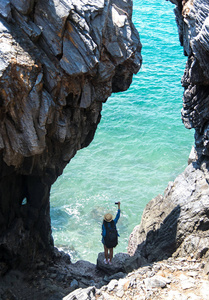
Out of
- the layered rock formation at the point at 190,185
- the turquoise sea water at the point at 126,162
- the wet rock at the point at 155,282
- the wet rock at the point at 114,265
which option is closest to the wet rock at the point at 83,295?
the wet rock at the point at 155,282

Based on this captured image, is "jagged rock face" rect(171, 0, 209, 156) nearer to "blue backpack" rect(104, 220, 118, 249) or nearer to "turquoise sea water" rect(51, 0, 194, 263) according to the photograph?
"blue backpack" rect(104, 220, 118, 249)

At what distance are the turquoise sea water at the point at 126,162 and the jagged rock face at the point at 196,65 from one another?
933 cm

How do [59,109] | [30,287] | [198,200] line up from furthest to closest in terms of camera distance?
1. [198,200]
2. [30,287]
3. [59,109]

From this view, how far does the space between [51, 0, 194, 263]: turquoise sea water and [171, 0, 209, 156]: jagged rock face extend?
9329 mm

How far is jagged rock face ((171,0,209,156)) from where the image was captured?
1152 centimetres

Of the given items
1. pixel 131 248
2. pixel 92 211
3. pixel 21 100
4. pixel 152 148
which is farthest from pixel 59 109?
pixel 152 148

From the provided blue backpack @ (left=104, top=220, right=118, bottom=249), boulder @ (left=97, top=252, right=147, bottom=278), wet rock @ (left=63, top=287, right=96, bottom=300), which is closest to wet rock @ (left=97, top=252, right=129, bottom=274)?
boulder @ (left=97, top=252, right=147, bottom=278)

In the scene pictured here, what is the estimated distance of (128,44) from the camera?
1235cm

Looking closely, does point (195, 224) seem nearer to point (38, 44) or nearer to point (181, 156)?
point (38, 44)

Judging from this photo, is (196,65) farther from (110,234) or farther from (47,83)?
(110,234)

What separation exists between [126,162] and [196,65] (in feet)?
48.5

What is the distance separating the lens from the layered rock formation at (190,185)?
38.9ft

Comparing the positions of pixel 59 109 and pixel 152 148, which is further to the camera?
pixel 152 148

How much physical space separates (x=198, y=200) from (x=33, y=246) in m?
7.30
